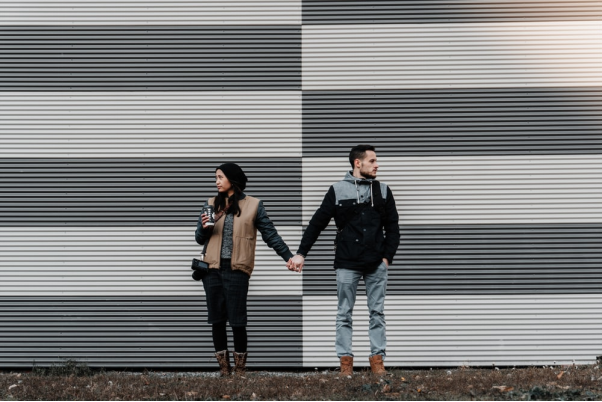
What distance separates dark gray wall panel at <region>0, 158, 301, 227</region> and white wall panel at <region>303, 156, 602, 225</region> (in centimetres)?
37

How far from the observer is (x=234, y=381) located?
6.16 meters

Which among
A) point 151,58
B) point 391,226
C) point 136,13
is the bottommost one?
point 391,226

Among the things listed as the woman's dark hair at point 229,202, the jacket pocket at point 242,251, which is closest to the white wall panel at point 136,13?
the woman's dark hair at point 229,202

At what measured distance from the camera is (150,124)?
8.20 m

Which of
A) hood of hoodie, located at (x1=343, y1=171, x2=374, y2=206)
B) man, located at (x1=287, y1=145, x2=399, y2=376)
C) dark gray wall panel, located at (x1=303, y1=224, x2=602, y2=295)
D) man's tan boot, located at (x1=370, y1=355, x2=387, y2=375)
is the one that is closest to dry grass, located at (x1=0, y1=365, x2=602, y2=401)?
man's tan boot, located at (x1=370, y1=355, x2=387, y2=375)

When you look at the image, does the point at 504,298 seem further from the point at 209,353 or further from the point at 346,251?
the point at 209,353

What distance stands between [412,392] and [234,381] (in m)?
1.61

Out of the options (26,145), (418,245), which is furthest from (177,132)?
(418,245)

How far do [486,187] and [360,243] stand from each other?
2381 millimetres

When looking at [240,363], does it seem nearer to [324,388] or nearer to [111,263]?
[324,388]

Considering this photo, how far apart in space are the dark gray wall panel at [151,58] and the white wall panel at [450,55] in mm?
389

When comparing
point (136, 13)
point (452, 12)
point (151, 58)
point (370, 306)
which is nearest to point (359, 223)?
point (370, 306)

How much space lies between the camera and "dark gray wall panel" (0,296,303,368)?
7949 mm

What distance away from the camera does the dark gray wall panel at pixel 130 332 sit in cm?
795
